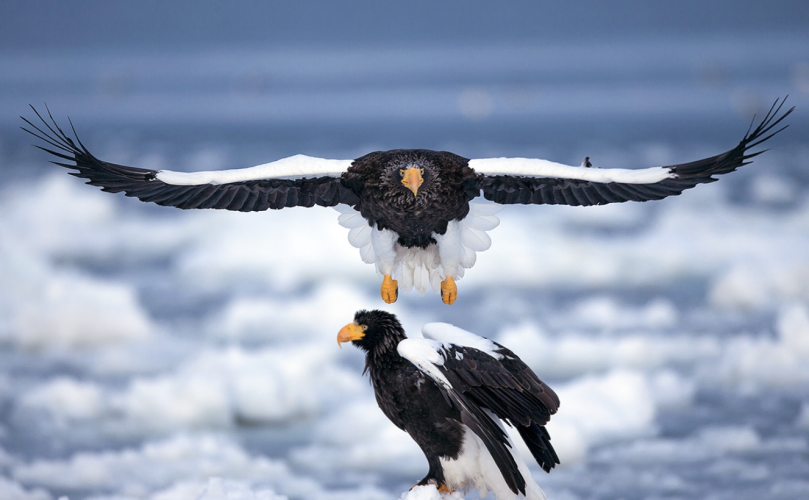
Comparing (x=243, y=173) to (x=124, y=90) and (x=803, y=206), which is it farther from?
(x=124, y=90)

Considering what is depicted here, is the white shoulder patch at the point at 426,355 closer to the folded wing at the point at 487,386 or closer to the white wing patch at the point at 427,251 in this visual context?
the folded wing at the point at 487,386

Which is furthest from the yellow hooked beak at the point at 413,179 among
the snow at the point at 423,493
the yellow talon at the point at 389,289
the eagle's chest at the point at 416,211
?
the snow at the point at 423,493

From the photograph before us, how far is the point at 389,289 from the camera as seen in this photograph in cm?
643

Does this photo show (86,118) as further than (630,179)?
Yes

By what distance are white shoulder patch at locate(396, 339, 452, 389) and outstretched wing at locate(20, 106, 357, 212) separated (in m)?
1.54

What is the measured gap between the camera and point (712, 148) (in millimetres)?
33406

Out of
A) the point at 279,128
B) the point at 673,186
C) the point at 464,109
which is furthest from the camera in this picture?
the point at 464,109

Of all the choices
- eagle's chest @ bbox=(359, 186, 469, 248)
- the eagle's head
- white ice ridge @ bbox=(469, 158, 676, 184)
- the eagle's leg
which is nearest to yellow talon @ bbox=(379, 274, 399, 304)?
the eagle's leg

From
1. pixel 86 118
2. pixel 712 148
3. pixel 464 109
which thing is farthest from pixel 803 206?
pixel 86 118

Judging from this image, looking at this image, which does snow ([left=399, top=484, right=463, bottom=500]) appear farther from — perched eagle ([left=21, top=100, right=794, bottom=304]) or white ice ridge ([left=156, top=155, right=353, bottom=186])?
white ice ridge ([left=156, top=155, right=353, bottom=186])

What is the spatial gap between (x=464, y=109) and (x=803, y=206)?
22550 millimetres

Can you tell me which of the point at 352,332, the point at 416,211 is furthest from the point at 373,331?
the point at 416,211

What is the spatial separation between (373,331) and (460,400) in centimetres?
79

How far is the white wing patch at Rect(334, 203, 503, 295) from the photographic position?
654 cm
